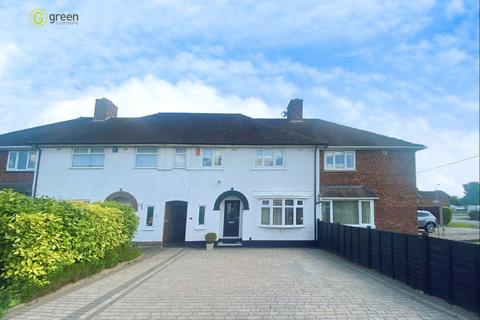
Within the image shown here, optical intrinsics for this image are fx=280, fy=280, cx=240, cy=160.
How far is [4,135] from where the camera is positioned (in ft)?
66.8

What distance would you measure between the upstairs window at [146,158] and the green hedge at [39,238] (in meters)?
7.99

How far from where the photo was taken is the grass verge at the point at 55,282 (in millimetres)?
5703

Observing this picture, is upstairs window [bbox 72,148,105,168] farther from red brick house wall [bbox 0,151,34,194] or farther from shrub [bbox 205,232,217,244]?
shrub [bbox 205,232,217,244]

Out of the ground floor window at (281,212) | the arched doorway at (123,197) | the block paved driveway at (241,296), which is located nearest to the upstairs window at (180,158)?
the arched doorway at (123,197)

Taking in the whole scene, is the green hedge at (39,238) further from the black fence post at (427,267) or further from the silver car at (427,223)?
the silver car at (427,223)

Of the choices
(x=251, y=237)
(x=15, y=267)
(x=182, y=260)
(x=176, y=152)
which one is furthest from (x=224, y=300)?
(x=176, y=152)

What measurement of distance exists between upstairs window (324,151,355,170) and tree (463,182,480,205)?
97.1m

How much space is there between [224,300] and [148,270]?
4.25m

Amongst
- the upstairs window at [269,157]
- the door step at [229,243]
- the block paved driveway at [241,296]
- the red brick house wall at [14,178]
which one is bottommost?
the door step at [229,243]

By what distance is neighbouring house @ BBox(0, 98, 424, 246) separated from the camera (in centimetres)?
Answer: 1580

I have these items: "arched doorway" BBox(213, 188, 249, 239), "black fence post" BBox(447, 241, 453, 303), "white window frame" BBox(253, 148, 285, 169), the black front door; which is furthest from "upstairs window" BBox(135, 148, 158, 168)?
"black fence post" BBox(447, 241, 453, 303)

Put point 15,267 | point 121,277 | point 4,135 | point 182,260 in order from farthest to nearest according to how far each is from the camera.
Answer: point 4,135
point 182,260
point 121,277
point 15,267

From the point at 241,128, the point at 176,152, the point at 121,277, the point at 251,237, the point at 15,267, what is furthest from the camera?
the point at 241,128

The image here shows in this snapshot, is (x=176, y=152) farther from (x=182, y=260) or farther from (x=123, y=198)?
(x=182, y=260)
